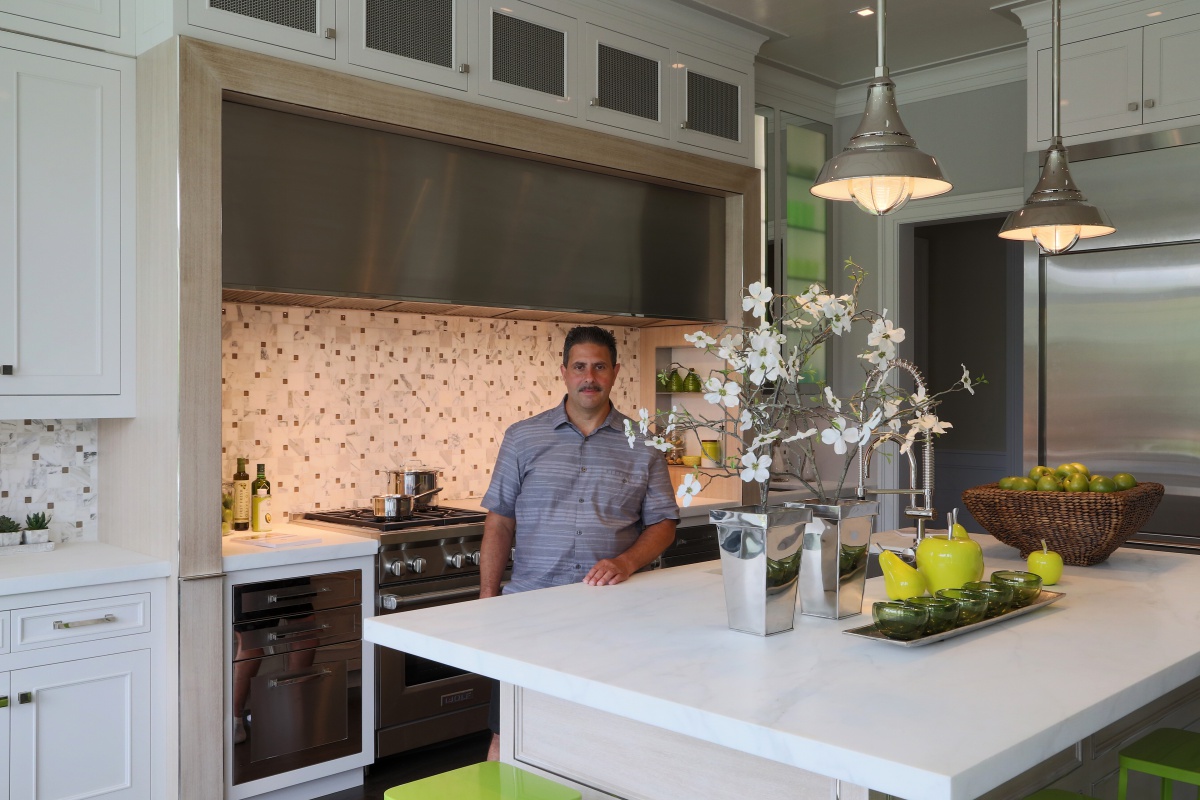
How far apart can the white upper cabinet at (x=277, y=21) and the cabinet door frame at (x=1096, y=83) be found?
9.64ft

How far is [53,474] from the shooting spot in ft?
11.6

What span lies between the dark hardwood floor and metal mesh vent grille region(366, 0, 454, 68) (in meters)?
2.52

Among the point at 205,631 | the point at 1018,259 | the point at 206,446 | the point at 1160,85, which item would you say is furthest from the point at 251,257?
the point at 1018,259

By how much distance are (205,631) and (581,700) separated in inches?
75.3

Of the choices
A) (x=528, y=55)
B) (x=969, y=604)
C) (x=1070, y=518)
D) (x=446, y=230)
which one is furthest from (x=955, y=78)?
(x=969, y=604)

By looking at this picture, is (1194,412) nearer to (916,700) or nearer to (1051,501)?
(1051,501)

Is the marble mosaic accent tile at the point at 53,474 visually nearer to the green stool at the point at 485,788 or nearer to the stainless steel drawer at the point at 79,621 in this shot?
the stainless steel drawer at the point at 79,621

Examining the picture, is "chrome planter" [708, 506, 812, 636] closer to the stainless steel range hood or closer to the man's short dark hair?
the man's short dark hair

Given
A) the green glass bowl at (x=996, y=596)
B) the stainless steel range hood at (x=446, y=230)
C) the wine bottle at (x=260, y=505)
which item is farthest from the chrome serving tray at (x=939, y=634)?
the wine bottle at (x=260, y=505)

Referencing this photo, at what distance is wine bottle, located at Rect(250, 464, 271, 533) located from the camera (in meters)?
3.73

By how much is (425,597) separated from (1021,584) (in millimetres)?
2195

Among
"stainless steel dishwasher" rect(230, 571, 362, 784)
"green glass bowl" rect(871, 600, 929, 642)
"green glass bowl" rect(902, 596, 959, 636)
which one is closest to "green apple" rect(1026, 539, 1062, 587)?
"green glass bowl" rect(902, 596, 959, 636)

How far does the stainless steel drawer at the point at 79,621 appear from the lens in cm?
290

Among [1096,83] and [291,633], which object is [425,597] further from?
[1096,83]
